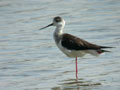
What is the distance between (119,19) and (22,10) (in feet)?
12.0

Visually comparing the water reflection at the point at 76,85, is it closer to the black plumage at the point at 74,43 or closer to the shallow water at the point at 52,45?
the shallow water at the point at 52,45

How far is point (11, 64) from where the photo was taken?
381 inches

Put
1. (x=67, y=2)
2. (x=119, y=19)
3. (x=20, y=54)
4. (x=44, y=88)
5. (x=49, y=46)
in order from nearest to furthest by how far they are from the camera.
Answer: (x=44, y=88)
(x=20, y=54)
(x=49, y=46)
(x=119, y=19)
(x=67, y=2)

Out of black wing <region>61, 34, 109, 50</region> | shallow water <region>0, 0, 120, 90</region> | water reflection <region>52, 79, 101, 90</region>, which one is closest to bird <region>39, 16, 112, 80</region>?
black wing <region>61, 34, 109, 50</region>

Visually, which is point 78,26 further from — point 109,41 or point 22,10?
point 22,10

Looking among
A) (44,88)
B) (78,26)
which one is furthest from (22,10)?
(44,88)

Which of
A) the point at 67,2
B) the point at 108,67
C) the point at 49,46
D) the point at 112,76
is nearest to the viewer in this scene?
the point at 112,76

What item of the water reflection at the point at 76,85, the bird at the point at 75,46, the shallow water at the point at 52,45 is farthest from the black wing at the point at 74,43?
the water reflection at the point at 76,85

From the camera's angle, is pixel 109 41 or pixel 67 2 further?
pixel 67 2

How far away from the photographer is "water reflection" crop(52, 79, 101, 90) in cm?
791

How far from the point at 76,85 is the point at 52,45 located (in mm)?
3478

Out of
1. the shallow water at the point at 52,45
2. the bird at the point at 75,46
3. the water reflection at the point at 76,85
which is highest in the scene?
the bird at the point at 75,46

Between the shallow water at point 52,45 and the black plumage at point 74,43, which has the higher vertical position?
the black plumage at point 74,43

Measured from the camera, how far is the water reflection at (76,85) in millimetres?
7906
